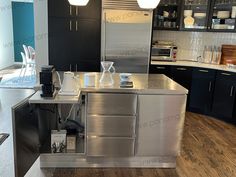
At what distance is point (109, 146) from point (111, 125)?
9.7 inches

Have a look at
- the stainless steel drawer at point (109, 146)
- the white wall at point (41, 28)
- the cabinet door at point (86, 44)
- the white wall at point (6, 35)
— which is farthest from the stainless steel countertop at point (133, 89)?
the white wall at point (6, 35)

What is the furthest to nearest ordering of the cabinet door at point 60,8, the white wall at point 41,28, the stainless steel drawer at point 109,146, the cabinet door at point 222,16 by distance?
the white wall at point 41,28
the cabinet door at point 222,16
the cabinet door at point 60,8
the stainless steel drawer at point 109,146

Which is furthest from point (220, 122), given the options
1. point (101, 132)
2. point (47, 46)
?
point (47, 46)

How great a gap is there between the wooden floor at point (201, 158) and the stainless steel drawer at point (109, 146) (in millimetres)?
205

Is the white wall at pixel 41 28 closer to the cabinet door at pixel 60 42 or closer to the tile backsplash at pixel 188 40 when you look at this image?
the cabinet door at pixel 60 42

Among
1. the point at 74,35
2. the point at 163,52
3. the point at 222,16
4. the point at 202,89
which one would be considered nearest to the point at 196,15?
the point at 222,16

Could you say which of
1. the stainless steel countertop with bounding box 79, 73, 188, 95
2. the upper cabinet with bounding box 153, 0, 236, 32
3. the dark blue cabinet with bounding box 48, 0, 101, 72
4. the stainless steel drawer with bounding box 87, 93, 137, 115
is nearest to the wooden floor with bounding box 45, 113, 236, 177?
the stainless steel drawer with bounding box 87, 93, 137, 115

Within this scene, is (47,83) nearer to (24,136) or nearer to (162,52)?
(24,136)

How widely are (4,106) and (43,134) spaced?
8.34 ft

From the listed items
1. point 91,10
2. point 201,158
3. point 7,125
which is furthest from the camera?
point 91,10

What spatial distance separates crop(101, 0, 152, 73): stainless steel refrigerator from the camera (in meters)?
4.46

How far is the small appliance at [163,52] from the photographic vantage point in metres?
5.09

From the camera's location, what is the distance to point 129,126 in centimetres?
279

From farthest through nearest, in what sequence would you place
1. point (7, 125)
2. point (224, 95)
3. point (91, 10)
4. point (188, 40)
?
1. point (188, 40)
2. point (91, 10)
3. point (224, 95)
4. point (7, 125)
